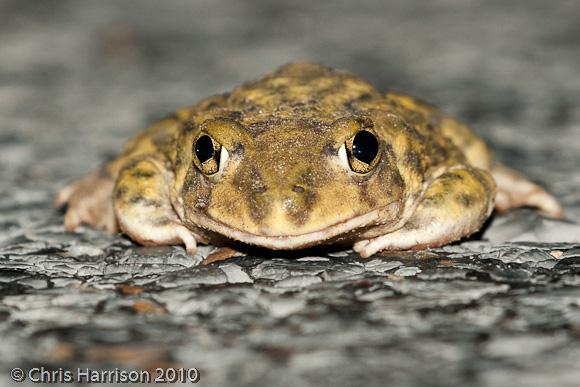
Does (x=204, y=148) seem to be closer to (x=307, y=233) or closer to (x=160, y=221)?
(x=160, y=221)

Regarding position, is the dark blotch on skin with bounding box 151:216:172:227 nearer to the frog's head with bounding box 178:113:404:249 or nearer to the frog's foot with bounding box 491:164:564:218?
the frog's head with bounding box 178:113:404:249

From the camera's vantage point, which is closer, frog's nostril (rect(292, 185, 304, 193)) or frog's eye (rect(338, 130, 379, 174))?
frog's nostril (rect(292, 185, 304, 193))

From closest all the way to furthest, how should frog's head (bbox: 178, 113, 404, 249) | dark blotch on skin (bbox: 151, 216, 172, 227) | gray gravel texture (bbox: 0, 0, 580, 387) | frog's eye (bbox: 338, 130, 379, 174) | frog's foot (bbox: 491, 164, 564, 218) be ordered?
1. gray gravel texture (bbox: 0, 0, 580, 387)
2. frog's head (bbox: 178, 113, 404, 249)
3. frog's eye (bbox: 338, 130, 379, 174)
4. dark blotch on skin (bbox: 151, 216, 172, 227)
5. frog's foot (bbox: 491, 164, 564, 218)

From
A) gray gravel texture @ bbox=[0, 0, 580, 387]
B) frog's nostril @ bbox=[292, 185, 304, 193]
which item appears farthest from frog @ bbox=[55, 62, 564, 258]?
gray gravel texture @ bbox=[0, 0, 580, 387]

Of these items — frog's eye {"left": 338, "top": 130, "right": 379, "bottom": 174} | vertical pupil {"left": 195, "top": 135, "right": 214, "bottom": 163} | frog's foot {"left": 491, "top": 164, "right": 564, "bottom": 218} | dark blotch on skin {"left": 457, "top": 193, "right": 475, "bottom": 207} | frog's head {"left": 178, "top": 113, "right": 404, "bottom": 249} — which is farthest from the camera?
frog's foot {"left": 491, "top": 164, "right": 564, "bottom": 218}

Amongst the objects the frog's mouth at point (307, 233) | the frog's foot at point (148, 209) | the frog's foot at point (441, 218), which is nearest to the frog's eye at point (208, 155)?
the frog's mouth at point (307, 233)

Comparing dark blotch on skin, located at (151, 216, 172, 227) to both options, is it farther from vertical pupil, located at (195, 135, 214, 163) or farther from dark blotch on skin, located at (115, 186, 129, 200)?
vertical pupil, located at (195, 135, 214, 163)

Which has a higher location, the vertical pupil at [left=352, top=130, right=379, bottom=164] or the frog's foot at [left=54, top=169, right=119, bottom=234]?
the vertical pupil at [left=352, top=130, right=379, bottom=164]
